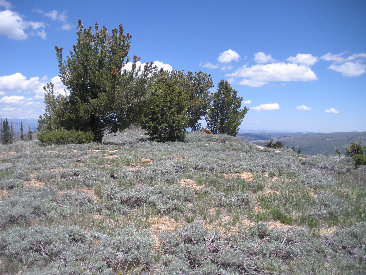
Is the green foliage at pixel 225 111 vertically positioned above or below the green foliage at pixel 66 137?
above

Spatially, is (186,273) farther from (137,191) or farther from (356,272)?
(137,191)

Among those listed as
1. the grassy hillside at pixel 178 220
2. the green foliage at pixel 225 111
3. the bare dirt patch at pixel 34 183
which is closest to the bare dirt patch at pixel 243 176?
the grassy hillside at pixel 178 220

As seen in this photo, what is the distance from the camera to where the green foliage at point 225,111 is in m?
33.2

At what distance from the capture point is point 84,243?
4.71 metres

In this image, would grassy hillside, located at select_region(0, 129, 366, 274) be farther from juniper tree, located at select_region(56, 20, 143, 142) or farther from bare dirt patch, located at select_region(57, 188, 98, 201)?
juniper tree, located at select_region(56, 20, 143, 142)

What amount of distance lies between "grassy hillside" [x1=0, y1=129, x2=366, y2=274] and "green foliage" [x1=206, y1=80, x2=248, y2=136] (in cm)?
2316

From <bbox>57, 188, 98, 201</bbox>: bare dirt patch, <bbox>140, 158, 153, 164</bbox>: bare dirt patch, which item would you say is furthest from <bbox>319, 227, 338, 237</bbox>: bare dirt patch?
<bbox>140, 158, 153, 164</bbox>: bare dirt patch

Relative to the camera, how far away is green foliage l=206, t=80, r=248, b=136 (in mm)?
33219

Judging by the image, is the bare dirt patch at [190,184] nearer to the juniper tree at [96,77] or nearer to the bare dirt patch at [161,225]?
the bare dirt patch at [161,225]

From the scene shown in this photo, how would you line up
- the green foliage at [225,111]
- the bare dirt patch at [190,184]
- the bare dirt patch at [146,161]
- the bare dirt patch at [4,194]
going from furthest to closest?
the green foliage at [225,111] → the bare dirt patch at [146,161] → the bare dirt patch at [190,184] → the bare dirt patch at [4,194]

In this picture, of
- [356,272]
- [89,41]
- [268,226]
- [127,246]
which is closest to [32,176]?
[127,246]

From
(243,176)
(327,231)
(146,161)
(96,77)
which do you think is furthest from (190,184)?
(96,77)

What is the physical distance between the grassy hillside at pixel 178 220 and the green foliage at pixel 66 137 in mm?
6469

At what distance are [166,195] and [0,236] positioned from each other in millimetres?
3761
